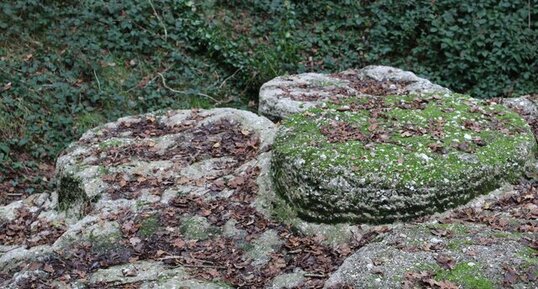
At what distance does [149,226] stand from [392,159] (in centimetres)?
223

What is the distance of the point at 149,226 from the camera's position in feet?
19.9

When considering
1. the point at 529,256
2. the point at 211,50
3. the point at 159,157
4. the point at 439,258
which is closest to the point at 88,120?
the point at 211,50

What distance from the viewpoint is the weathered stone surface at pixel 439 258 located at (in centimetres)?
446

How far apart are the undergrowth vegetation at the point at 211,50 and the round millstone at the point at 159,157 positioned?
210cm

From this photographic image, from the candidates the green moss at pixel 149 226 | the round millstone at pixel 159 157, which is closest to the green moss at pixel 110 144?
the round millstone at pixel 159 157

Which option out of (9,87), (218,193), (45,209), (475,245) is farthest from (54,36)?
(475,245)

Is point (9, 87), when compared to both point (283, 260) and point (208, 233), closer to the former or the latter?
point (208, 233)

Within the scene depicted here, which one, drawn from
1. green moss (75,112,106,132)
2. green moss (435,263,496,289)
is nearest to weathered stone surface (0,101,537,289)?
green moss (435,263,496,289)

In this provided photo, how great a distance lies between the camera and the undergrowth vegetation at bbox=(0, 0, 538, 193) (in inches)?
403

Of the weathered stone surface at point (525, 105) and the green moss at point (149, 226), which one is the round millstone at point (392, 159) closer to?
the green moss at point (149, 226)

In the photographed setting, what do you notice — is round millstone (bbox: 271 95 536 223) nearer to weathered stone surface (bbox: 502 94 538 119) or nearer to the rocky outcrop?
the rocky outcrop

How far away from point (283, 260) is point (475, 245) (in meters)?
1.54

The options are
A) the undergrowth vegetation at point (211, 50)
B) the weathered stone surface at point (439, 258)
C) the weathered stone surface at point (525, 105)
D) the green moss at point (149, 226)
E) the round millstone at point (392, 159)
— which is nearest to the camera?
the weathered stone surface at point (439, 258)

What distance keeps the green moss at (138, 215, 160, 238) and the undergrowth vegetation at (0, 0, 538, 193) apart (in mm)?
3829
